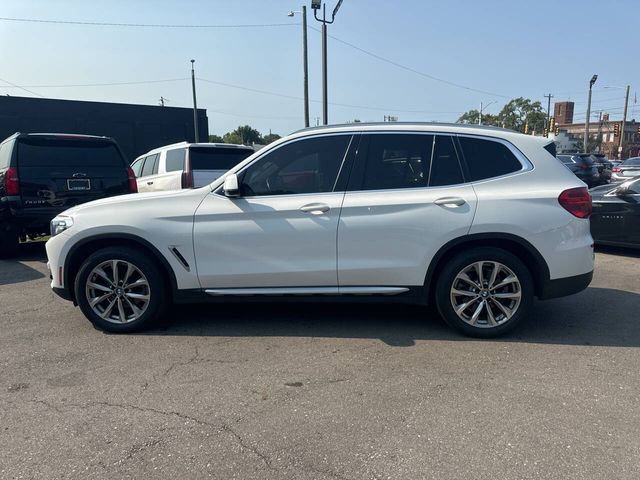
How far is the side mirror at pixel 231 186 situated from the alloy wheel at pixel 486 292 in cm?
205

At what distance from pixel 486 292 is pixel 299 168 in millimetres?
1973

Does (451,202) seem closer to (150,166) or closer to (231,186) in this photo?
(231,186)

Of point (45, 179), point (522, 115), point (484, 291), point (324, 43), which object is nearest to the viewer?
point (484, 291)

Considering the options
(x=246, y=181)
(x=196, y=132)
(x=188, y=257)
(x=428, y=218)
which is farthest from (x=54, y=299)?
(x=196, y=132)

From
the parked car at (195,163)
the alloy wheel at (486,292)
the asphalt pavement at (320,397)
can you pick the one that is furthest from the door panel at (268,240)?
the parked car at (195,163)

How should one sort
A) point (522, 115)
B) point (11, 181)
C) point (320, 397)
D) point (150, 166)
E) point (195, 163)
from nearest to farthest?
point (320, 397)
point (11, 181)
point (195, 163)
point (150, 166)
point (522, 115)

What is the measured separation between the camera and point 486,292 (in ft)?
14.0

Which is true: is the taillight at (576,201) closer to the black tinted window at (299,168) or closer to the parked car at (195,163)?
the black tinted window at (299,168)

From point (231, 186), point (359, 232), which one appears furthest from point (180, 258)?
point (359, 232)

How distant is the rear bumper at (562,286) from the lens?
4209 millimetres

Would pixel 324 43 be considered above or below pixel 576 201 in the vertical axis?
above

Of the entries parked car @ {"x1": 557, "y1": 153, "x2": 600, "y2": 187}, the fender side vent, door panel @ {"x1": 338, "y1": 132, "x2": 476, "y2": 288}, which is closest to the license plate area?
the fender side vent

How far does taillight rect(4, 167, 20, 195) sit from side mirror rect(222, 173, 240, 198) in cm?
481

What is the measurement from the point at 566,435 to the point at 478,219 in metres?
1.84
